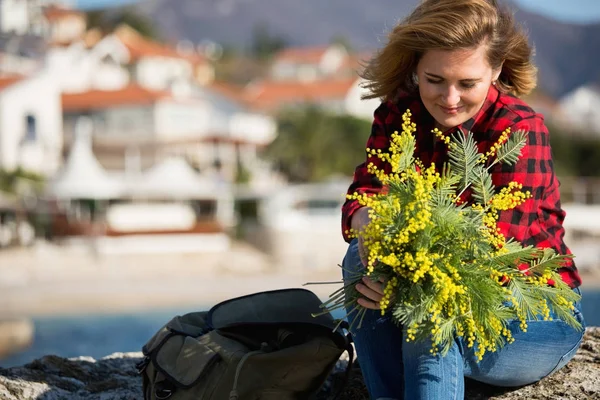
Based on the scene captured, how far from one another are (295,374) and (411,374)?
471 mm

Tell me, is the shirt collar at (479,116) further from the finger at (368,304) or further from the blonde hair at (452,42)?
the finger at (368,304)

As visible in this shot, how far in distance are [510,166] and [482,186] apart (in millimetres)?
141

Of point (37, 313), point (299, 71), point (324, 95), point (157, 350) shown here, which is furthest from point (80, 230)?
point (299, 71)

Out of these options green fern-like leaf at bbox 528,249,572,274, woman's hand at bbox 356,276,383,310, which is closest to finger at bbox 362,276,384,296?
woman's hand at bbox 356,276,383,310

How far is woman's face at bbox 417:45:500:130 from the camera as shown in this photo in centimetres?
223

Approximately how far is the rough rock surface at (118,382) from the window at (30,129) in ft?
112

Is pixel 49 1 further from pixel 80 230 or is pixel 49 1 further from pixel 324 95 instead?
pixel 80 230

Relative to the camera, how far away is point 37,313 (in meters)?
15.6

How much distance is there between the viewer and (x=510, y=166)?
7.22ft

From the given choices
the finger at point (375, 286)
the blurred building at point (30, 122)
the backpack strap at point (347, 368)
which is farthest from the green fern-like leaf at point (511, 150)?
the blurred building at point (30, 122)

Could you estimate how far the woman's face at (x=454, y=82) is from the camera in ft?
7.30

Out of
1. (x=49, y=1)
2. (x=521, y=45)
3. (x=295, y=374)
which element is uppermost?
(x=49, y=1)

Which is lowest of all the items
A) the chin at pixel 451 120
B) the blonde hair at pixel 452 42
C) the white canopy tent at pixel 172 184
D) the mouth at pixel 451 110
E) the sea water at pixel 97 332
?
the sea water at pixel 97 332

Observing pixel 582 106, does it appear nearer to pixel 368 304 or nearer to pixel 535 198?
pixel 535 198
